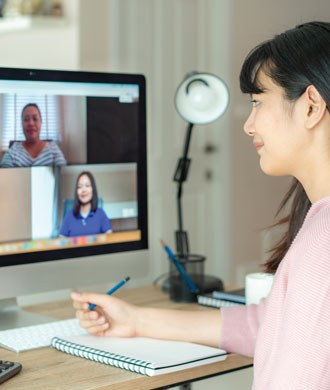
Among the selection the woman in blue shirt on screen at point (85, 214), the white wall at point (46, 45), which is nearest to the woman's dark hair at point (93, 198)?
the woman in blue shirt on screen at point (85, 214)

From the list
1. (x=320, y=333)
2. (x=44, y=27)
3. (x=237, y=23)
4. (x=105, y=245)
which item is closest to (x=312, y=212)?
(x=320, y=333)

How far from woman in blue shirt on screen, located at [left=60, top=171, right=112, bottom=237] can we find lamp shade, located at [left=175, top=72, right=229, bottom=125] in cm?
47

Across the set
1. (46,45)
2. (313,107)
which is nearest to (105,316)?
(313,107)

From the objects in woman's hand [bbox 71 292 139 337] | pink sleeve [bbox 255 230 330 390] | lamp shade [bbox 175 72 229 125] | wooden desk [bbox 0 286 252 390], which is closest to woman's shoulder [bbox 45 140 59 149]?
woman's hand [bbox 71 292 139 337]

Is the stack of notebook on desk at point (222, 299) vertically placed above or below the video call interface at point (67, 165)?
below

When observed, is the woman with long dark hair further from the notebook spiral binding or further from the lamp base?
the lamp base

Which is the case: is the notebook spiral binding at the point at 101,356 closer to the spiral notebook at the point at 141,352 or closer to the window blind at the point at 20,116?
the spiral notebook at the point at 141,352

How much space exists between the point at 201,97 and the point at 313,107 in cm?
82

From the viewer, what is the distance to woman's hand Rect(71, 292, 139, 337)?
139cm

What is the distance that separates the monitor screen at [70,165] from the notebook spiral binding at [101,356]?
0.23 meters

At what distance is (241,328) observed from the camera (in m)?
1.40

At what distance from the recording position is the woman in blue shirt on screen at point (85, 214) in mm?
1543

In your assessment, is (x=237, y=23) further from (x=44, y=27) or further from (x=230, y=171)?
(x=44, y=27)

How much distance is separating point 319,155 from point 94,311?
551 millimetres
